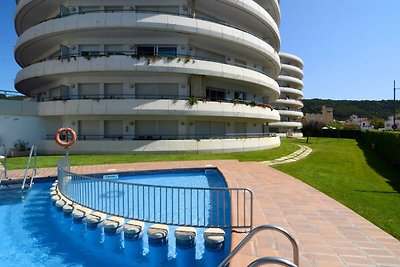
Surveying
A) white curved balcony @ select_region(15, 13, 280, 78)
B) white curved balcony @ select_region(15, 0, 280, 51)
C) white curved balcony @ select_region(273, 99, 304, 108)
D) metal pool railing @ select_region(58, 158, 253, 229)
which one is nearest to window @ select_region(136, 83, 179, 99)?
white curved balcony @ select_region(15, 13, 280, 78)

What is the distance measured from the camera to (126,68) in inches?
885

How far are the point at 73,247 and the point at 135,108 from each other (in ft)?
52.5

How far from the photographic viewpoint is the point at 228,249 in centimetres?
636

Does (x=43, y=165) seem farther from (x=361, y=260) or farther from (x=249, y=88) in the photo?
(x=249, y=88)

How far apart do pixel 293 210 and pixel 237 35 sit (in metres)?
21.4

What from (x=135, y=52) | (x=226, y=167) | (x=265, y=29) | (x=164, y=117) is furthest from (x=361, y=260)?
(x=265, y=29)

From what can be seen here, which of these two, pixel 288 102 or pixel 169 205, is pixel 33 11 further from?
pixel 288 102

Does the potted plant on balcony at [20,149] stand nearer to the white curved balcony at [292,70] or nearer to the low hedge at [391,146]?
the low hedge at [391,146]

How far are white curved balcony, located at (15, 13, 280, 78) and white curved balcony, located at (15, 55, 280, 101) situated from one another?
256cm

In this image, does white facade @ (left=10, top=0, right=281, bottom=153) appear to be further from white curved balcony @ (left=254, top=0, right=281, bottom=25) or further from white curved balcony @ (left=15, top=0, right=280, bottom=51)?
white curved balcony @ (left=254, top=0, right=281, bottom=25)

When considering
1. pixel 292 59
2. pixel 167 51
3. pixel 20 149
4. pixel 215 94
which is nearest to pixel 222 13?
pixel 167 51

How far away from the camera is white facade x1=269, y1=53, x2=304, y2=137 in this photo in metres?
61.2

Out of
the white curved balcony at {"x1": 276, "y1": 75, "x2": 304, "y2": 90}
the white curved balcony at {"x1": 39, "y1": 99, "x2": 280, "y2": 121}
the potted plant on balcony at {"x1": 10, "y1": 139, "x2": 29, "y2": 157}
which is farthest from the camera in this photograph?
the white curved balcony at {"x1": 276, "y1": 75, "x2": 304, "y2": 90}

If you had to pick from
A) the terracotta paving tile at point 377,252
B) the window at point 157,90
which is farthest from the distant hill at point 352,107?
the terracotta paving tile at point 377,252
